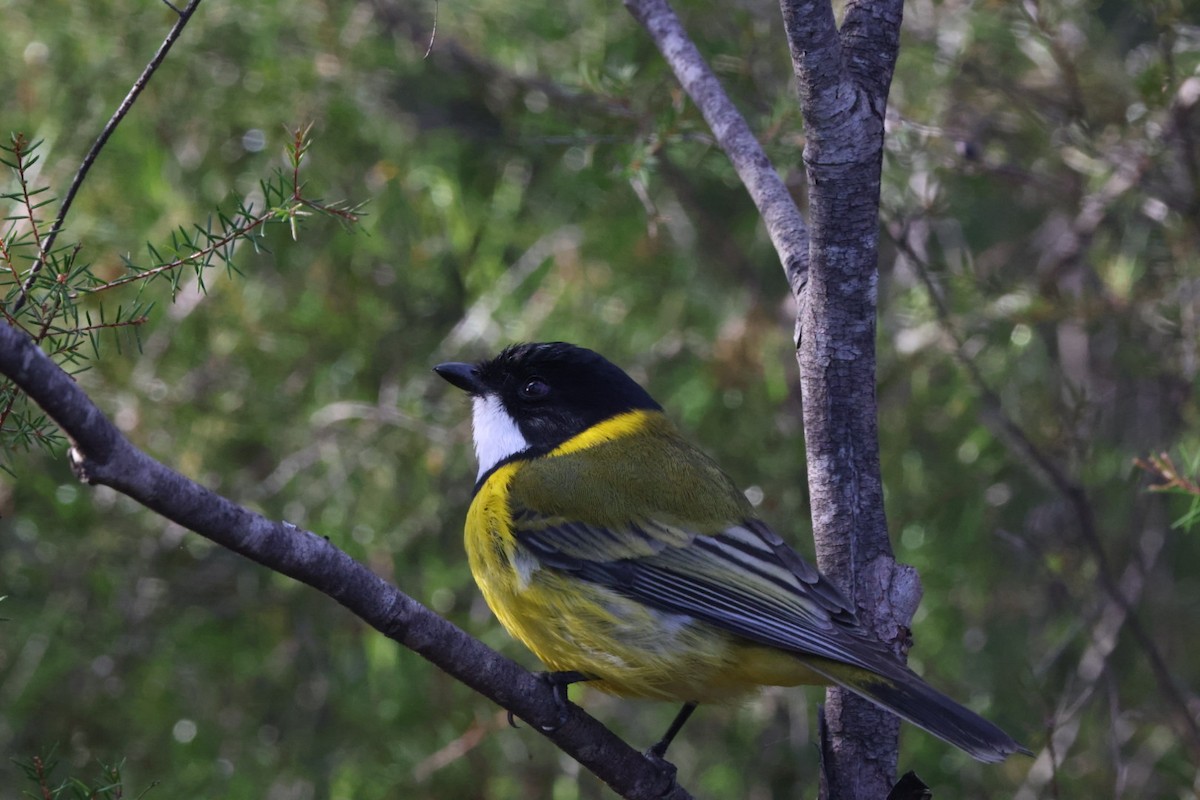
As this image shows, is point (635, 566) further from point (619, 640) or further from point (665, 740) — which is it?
point (665, 740)

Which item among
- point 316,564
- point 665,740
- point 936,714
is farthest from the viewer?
point 665,740

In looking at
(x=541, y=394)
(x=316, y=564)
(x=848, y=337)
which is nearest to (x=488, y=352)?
(x=541, y=394)

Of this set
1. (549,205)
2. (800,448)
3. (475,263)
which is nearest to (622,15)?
(549,205)

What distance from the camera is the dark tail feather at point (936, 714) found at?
268cm

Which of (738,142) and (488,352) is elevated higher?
(738,142)

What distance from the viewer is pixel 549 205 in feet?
18.8

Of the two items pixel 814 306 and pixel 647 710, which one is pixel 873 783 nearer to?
pixel 814 306

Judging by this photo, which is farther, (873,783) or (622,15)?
(622,15)

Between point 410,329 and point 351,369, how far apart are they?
37 cm

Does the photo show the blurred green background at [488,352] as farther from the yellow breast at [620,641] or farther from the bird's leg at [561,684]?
the bird's leg at [561,684]

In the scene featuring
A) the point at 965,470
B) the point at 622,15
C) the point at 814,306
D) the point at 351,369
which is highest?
the point at 814,306

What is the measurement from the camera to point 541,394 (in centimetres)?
419

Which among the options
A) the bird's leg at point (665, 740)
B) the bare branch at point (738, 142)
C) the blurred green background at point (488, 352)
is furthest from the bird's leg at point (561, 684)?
the blurred green background at point (488, 352)

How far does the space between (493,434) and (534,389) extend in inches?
8.0
